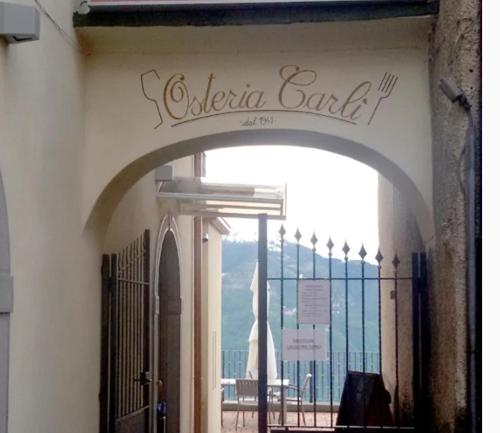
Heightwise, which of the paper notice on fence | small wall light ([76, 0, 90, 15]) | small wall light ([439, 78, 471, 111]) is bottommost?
the paper notice on fence

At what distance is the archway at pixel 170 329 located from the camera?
35.3 ft

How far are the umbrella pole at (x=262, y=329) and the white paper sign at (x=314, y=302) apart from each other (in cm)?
26

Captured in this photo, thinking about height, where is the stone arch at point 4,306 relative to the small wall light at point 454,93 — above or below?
below

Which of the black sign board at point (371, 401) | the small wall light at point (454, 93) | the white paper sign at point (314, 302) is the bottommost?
the black sign board at point (371, 401)

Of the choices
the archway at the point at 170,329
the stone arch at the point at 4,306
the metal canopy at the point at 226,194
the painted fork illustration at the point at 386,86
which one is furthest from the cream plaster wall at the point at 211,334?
the stone arch at the point at 4,306

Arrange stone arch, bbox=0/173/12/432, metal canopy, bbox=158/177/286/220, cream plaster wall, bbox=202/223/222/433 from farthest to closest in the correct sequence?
cream plaster wall, bbox=202/223/222/433 < metal canopy, bbox=158/177/286/220 < stone arch, bbox=0/173/12/432

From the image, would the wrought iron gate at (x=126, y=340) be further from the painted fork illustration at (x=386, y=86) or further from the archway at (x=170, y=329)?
the archway at (x=170, y=329)

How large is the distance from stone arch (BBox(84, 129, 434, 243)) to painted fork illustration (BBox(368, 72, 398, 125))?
1.02 ft

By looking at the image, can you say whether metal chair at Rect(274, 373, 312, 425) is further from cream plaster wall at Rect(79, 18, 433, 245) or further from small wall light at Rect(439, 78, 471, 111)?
small wall light at Rect(439, 78, 471, 111)

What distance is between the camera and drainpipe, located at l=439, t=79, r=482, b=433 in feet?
15.5

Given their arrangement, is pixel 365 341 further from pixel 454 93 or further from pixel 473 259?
pixel 454 93

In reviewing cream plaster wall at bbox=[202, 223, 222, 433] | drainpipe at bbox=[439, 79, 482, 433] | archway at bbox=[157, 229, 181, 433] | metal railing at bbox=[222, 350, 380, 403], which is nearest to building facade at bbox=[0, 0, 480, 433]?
drainpipe at bbox=[439, 79, 482, 433]


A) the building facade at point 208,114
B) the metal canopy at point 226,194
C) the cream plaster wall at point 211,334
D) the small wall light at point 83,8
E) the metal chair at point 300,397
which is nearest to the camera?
the building facade at point 208,114

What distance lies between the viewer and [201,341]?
43.9 feet
